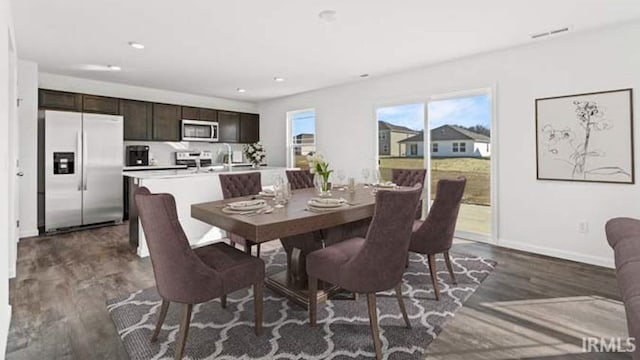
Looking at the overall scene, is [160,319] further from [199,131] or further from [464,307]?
[199,131]

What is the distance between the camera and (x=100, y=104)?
17.9ft

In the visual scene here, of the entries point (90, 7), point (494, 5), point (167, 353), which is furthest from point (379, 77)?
point (167, 353)

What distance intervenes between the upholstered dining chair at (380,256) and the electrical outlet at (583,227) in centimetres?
269

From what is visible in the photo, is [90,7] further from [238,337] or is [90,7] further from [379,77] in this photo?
[379,77]

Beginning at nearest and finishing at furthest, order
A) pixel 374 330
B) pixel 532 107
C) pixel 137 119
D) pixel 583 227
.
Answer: pixel 374 330, pixel 583 227, pixel 532 107, pixel 137 119

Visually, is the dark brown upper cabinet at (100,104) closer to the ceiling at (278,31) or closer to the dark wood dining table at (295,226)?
the ceiling at (278,31)

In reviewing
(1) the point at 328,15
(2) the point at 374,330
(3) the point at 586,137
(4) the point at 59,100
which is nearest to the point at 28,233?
(4) the point at 59,100

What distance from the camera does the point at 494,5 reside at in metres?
2.79

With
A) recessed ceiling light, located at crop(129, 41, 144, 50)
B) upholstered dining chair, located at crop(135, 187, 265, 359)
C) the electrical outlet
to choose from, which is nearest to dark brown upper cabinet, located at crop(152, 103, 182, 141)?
recessed ceiling light, located at crop(129, 41, 144, 50)

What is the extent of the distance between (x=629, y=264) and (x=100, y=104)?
21.5 feet

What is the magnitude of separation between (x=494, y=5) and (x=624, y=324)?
2.57m

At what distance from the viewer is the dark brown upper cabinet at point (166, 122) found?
6.11 m

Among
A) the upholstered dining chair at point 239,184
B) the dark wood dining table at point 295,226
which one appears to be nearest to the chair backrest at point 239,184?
the upholstered dining chair at point 239,184

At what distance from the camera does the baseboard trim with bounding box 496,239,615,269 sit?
11.1 feet
